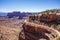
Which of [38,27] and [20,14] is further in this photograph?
[20,14]

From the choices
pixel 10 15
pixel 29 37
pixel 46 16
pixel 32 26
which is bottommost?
pixel 10 15

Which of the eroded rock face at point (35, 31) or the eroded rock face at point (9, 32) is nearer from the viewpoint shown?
the eroded rock face at point (35, 31)

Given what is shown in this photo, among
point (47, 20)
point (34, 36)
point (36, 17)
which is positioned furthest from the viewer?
point (36, 17)

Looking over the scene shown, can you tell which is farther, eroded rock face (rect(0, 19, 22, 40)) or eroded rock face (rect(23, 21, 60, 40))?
eroded rock face (rect(0, 19, 22, 40))

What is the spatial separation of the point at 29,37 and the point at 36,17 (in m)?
7.99

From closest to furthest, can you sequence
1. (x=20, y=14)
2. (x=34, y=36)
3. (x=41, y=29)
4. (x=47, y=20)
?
(x=41, y=29) → (x=34, y=36) → (x=47, y=20) → (x=20, y=14)

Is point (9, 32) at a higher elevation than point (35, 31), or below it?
below

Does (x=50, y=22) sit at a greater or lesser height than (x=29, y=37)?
greater

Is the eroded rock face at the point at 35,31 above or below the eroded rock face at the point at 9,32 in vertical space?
above

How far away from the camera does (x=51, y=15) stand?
34312mm

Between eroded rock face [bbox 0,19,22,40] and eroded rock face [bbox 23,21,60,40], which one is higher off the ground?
eroded rock face [bbox 23,21,60,40]

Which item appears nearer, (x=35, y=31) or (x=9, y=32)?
(x=35, y=31)

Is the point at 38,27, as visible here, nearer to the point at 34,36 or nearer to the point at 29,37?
the point at 34,36

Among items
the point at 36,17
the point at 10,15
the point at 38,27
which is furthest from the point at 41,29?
the point at 10,15
